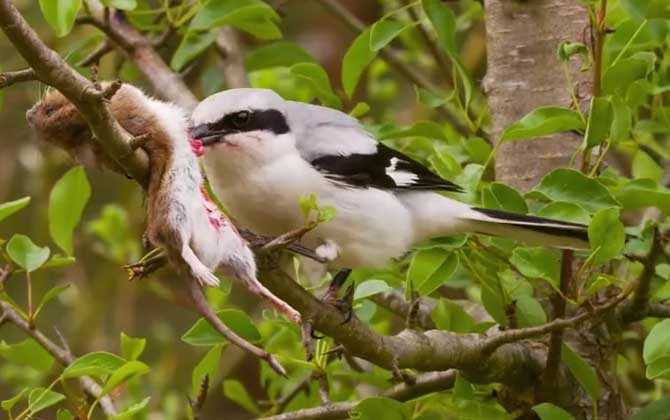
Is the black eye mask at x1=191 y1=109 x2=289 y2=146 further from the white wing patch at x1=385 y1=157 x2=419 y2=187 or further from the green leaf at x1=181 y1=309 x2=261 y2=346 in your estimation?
the green leaf at x1=181 y1=309 x2=261 y2=346

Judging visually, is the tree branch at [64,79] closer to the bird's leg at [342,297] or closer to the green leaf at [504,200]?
the bird's leg at [342,297]

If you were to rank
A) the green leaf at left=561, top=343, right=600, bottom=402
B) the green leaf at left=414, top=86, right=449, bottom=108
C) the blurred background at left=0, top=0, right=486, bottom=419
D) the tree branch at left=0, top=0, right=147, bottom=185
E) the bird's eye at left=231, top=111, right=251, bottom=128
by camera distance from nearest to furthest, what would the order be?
1. the tree branch at left=0, top=0, right=147, bottom=185
2. the green leaf at left=561, top=343, right=600, bottom=402
3. the bird's eye at left=231, top=111, right=251, bottom=128
4. the green leaf at left=414, top=86, right=449, bottom=108
5. the blurred background at left=0, top=0, right=486, bottom=419

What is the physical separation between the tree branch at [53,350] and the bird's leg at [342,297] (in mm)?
467

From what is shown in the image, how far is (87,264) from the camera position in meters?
5.16

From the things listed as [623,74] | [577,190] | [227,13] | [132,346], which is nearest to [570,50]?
[623,74]

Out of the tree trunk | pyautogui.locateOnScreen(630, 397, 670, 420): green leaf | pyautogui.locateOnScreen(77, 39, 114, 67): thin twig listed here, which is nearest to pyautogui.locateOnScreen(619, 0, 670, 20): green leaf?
the tree trunk

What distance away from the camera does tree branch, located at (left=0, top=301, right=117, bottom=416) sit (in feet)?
7.39

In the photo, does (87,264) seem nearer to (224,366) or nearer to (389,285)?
(224,366)

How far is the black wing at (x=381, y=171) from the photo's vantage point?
2.37 meters

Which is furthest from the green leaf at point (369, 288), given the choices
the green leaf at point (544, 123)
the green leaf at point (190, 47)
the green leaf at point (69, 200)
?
the green leaf at point (190, 47)

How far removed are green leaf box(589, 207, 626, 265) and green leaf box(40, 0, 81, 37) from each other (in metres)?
0.89

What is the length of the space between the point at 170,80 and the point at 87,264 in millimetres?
2475

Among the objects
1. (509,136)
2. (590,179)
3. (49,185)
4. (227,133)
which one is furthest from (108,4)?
(49,185)

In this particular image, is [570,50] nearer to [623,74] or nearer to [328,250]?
[623,74]
